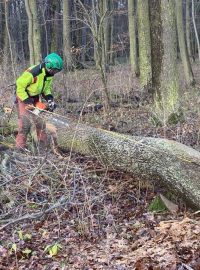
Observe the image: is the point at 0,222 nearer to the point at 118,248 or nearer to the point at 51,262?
the point at 51,262

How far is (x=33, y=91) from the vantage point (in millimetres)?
7602

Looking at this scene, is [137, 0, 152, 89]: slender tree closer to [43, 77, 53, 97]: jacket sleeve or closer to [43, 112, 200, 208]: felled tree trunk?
[43, 77, 53, 97]: jacket sleeve

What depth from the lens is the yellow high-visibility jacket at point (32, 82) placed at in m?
7.27

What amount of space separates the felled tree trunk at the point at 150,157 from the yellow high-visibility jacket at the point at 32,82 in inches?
46.8

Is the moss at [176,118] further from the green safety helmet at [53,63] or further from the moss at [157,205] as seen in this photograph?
the moss at [157,205]

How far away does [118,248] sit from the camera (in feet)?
14.2

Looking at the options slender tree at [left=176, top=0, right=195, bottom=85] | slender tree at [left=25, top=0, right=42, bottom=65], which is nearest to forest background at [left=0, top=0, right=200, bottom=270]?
slender tree at [left=25, top=0, right=42, bottom=65]

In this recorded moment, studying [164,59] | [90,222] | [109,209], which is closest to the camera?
[90,222]

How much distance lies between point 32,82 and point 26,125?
0.77m

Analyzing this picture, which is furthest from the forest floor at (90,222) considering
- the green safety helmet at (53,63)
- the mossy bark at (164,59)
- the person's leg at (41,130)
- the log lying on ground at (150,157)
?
the mossy bark at (164,59)

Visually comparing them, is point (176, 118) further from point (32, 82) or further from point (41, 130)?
point (32, 82)

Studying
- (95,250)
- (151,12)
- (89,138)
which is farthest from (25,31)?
(95,250)

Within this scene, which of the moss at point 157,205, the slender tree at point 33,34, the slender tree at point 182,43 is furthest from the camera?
the slender tree at point 182,43

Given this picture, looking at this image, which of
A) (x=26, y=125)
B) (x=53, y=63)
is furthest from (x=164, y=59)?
(x=26, y=125)
